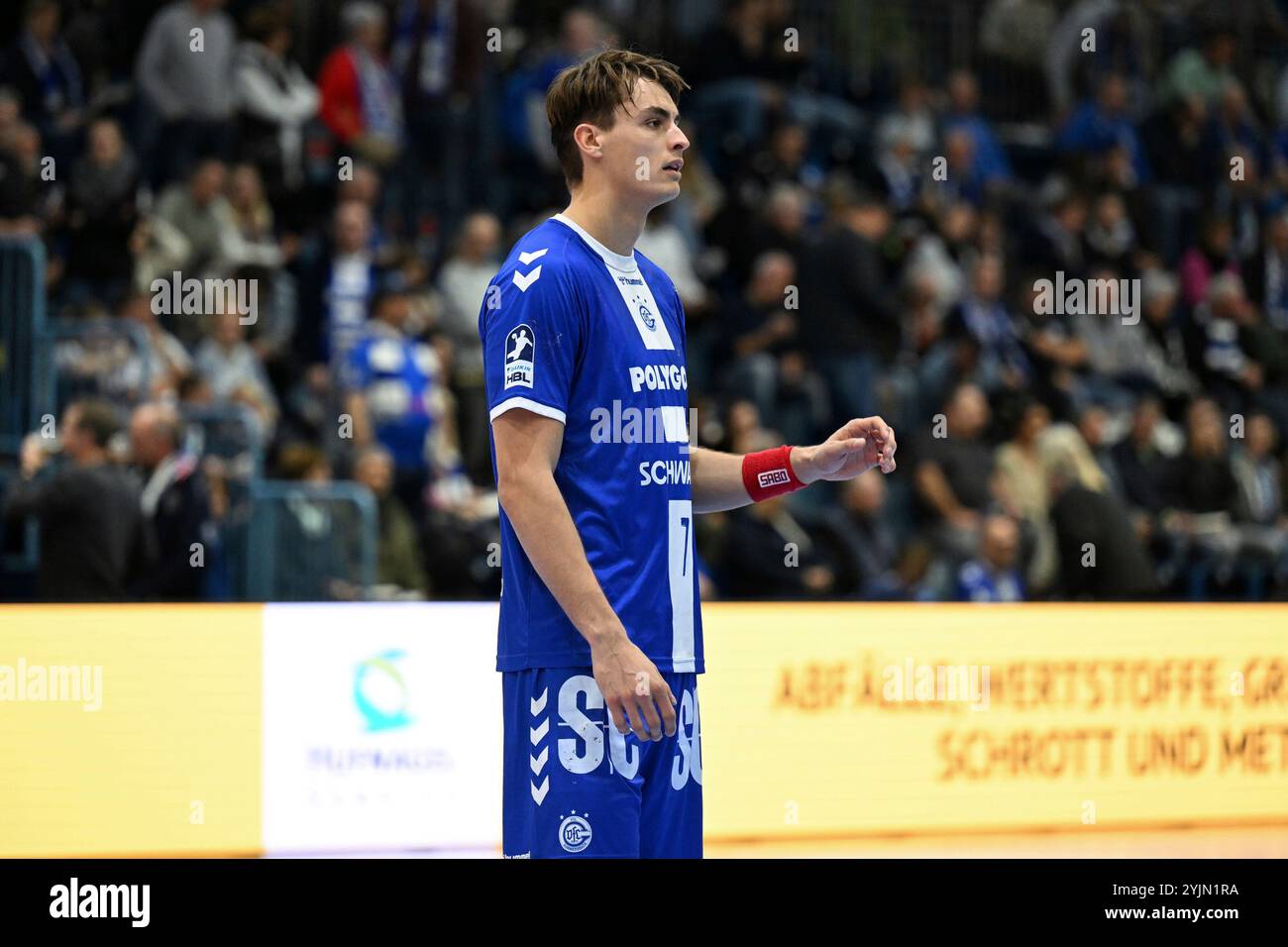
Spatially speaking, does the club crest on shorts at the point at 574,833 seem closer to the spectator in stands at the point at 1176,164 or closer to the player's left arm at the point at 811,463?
the player's left arm at the point at 811,463

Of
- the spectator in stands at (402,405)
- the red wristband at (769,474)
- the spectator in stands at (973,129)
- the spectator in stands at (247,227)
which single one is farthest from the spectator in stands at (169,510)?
the spectator in stands at (973,129)

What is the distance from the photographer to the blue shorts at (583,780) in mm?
3393

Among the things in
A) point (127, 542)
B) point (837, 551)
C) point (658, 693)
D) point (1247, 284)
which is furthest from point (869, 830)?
point (1247, 284)

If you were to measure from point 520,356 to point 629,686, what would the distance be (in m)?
0.68

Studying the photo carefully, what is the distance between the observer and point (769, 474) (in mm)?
3916

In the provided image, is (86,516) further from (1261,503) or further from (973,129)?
(973,129)

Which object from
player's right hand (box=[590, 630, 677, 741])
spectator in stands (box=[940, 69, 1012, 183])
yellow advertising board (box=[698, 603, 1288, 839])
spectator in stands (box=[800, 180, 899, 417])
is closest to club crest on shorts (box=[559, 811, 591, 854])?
player's right hand (box=[590, 630, 677, 741])

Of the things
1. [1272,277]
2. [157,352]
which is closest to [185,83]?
[157,352]

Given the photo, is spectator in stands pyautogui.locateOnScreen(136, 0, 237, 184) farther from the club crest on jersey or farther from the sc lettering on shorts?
the sc lettering on shorts

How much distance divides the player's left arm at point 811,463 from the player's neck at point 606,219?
0.51m

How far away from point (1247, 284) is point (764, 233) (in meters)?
4.52

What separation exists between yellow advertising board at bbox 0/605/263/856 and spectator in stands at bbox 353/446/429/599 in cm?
181
